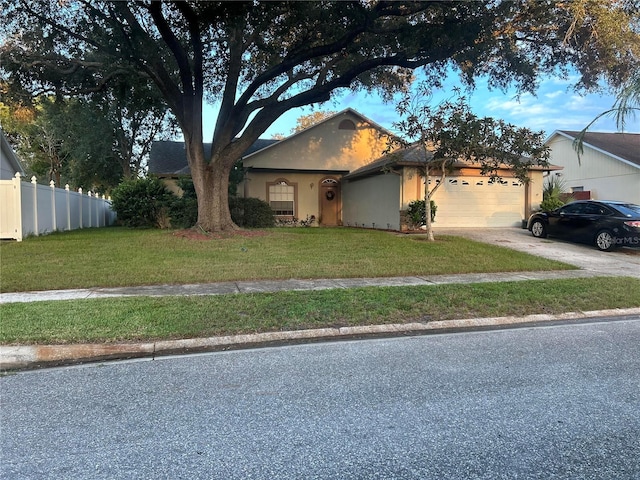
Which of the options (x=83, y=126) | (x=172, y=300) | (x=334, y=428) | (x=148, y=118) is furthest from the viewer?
(x=148, y=118)

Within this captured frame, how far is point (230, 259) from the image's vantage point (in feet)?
35.6

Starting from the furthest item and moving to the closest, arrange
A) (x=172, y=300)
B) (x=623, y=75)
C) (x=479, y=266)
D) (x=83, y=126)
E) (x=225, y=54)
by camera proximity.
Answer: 1. (x=83, y=126)
2. (x=225, y=54)
3. (x=623, y=75)
4. (x=479, y=266)
5. (x=172, y=300)

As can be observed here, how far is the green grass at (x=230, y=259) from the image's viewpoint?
348 inches

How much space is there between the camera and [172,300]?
22.8ft

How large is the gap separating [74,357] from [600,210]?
47.2 feet

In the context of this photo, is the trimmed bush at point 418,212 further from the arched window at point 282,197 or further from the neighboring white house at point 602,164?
the neighboring white house at point 602,164

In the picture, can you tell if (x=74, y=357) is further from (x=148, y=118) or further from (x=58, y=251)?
(x=148, y=118)

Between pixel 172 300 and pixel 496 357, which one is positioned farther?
pixel 172 300

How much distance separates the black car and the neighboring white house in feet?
28.8

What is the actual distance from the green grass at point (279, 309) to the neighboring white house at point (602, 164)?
17.1m

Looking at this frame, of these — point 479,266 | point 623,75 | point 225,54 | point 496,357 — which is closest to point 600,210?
point 623,75

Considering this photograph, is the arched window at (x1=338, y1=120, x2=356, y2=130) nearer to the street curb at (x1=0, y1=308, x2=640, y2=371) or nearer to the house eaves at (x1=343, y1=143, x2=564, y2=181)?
the house eaves at (x1=343, y1=143, x2=564, y2=181)

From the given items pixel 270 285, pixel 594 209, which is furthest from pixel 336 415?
pixel 594 209

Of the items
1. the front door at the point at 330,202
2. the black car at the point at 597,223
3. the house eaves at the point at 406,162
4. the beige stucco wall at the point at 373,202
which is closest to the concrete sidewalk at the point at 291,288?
the black car at the point at 597,223
